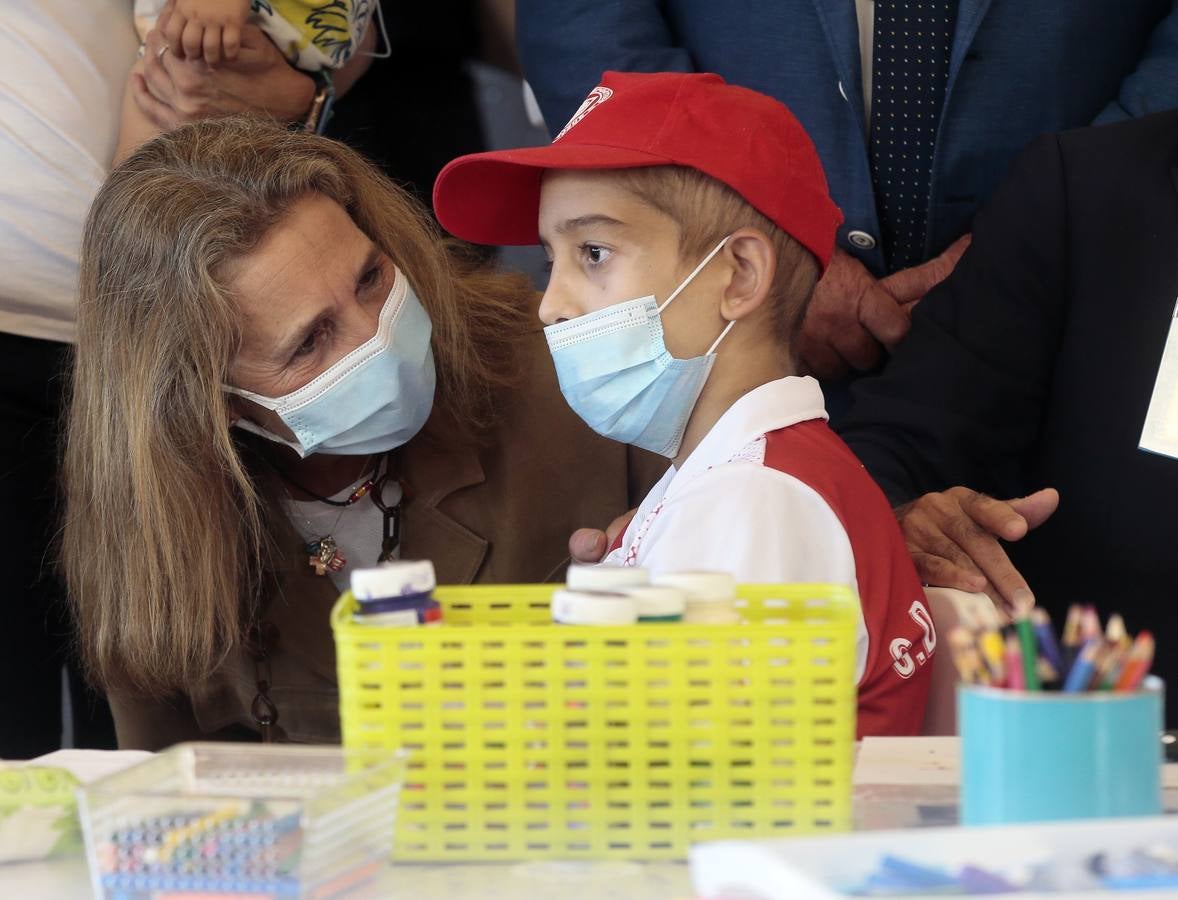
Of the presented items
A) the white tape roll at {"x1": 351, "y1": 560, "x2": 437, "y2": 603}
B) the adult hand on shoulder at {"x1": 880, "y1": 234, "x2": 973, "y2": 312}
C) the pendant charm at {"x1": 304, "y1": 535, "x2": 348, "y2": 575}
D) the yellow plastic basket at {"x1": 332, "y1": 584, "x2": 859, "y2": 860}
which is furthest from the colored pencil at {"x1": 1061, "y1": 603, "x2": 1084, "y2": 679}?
the adult hand on shoulder at {"x1": 880, "y1": 234, "x2": 973, "y2": 312}

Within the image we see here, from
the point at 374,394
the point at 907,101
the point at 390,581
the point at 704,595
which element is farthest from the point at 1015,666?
the point at 907,101

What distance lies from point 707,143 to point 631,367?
0.75 feet

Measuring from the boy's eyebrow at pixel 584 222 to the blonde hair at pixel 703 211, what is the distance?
0.12 ft

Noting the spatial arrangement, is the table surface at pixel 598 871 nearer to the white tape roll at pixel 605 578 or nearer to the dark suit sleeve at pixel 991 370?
the white tape roll at pixel 605 578

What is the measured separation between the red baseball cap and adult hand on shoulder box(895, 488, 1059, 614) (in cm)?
31

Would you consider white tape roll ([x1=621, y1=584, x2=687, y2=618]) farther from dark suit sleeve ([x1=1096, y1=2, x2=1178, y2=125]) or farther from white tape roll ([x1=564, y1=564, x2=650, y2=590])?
dark suit sleeve ([x1=1096, y1=2, x2=1178, y2=125])

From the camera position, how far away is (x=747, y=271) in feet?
4.78

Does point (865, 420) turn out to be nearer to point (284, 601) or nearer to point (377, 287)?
point (377, 287)

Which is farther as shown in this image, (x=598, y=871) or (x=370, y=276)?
(x=370, y=276)

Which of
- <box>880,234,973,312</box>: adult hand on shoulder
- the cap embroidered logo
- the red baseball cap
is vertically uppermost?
the cap embroidered logo

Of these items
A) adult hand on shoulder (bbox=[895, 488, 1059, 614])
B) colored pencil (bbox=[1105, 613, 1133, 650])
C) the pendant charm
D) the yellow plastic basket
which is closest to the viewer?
colored pencil (bbox=[1105, 613, 1133, 650])

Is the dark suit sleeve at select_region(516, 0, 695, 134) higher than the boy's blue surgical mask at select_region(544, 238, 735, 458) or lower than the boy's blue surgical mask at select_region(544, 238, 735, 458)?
higher

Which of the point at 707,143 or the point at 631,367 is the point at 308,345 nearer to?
the point at 631,367

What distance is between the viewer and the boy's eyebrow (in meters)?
1.43
